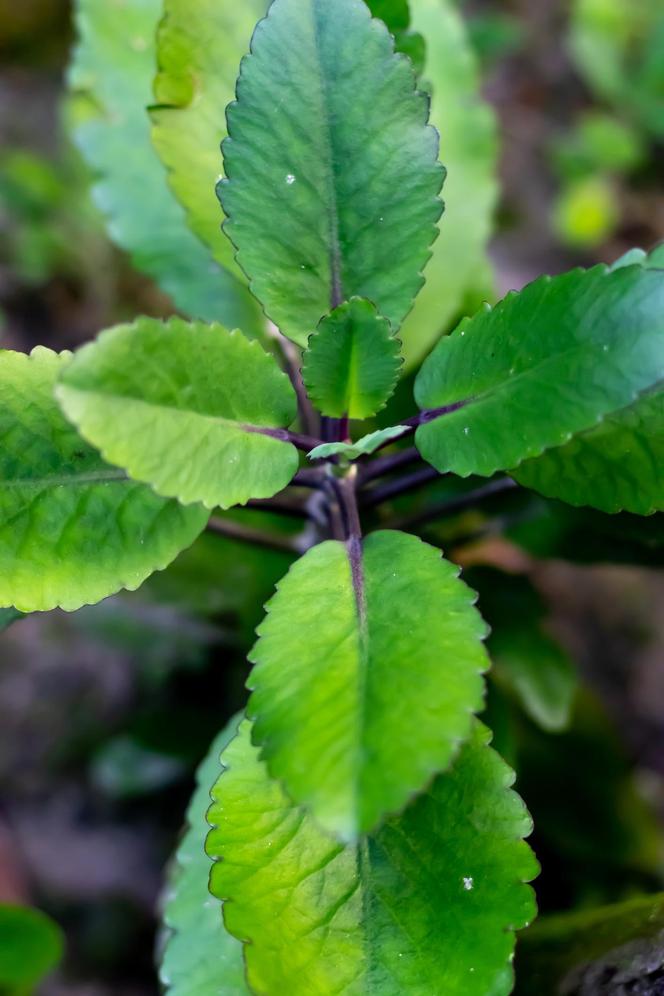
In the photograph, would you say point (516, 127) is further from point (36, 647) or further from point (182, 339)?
point (182, 339)

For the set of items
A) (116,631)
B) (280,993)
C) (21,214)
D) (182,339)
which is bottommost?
(280,993)

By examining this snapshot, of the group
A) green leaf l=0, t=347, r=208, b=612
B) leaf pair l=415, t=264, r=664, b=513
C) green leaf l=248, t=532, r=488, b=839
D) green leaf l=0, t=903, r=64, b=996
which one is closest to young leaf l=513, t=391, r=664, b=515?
leaf pair l=415, t=264, r=664, b=513

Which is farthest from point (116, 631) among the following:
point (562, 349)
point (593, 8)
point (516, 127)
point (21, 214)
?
point (593, 8)

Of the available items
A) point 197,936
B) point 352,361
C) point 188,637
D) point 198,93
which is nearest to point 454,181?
point 198,93

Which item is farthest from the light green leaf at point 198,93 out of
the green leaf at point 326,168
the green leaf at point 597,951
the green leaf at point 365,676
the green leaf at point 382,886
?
the green leaf at point 597,951

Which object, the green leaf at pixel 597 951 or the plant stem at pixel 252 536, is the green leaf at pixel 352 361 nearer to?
the plant stem at pixel 252 536

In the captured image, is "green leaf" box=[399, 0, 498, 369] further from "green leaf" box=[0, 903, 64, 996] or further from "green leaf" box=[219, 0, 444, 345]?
"green leaf" box=[0, 903, 64, 996]
